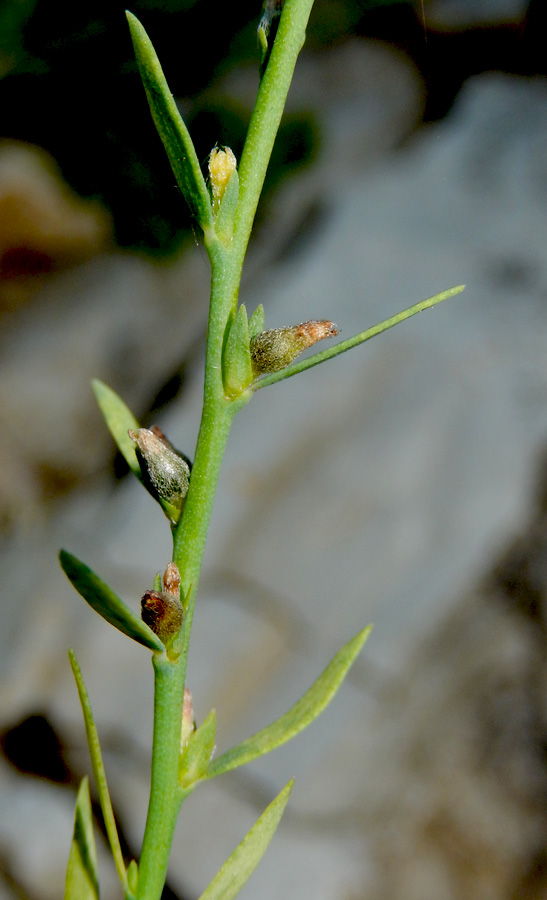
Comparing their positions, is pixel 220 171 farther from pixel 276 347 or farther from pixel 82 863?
pixel 82 863

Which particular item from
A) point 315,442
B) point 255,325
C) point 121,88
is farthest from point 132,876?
point 121,88

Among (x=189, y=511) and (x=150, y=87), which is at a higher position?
(x=150, y=87)

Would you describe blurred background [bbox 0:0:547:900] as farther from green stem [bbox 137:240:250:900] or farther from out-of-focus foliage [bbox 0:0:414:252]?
green stem [bbox 137:240:250:900]

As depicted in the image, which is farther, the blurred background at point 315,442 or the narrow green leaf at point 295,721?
the blurred background at point 315,442

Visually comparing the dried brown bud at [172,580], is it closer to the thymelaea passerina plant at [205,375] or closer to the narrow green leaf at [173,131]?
the thymelaea passerina plant at [205,375]

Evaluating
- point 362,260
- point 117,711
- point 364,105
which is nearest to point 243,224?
point 117,711

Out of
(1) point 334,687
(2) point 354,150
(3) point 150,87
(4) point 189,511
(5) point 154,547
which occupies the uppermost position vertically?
(3) point 150,87

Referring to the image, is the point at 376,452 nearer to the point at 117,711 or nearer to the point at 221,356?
the point at 117,711

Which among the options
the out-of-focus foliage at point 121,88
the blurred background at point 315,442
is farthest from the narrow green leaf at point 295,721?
the out-of-focus foliage at point 121,88
